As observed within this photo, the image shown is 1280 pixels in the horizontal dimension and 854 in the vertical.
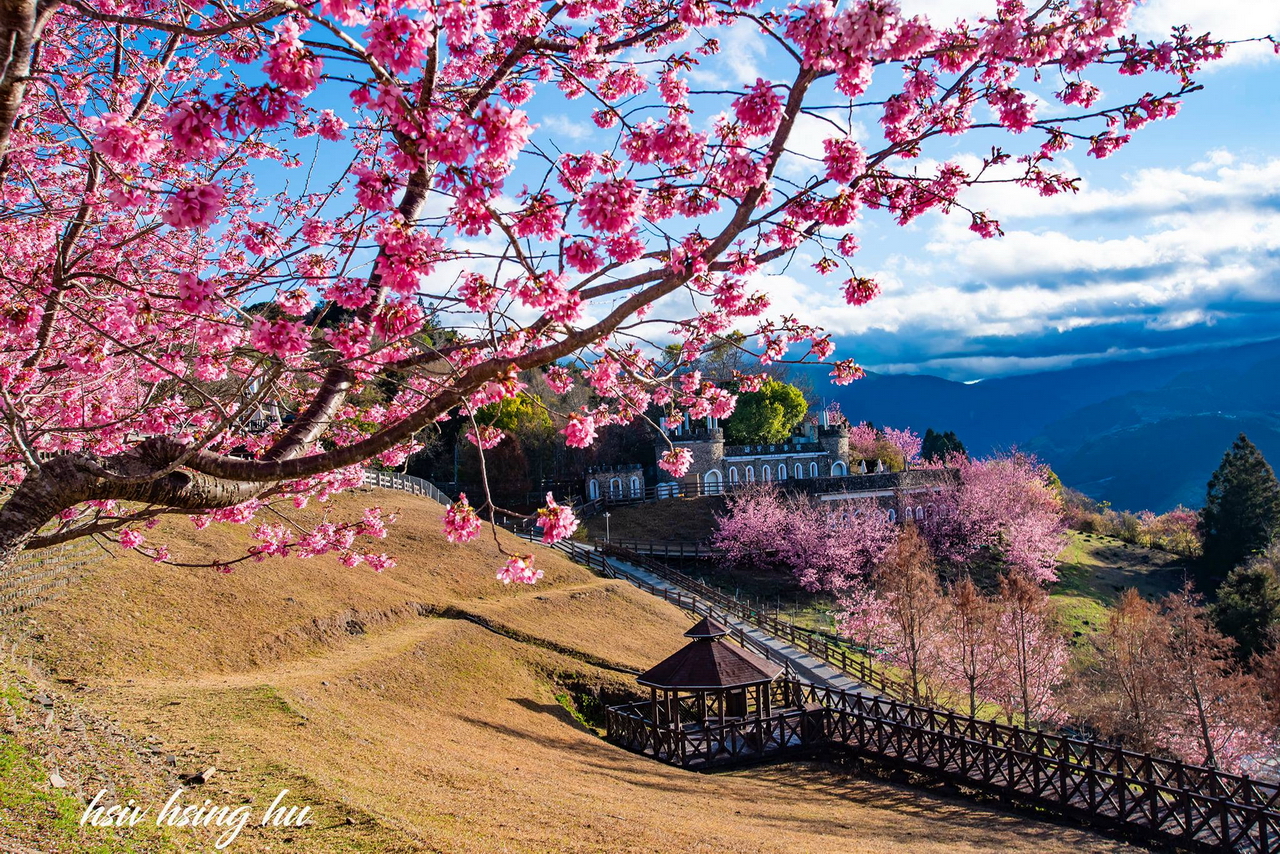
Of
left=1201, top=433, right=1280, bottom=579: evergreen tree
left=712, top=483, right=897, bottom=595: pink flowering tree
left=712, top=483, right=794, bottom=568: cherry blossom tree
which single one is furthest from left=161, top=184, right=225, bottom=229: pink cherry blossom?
left=1201, top=433, right=1280, bottom=579: evergreen tree

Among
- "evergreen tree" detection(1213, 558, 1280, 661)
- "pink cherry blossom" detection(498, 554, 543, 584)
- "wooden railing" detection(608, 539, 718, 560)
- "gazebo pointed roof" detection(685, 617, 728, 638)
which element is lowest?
"evergreen tree" detection(1213, 558, 1280, 661)

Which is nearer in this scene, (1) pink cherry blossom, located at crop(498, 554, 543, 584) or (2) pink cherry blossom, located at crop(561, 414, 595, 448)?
(1) pink cherry blossom, located at crop(498, 554, 543, 584)

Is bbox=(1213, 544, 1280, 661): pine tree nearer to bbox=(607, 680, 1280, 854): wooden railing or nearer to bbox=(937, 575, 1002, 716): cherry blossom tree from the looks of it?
bbox=(937, 575, 1002, 716): cherry blossom tree

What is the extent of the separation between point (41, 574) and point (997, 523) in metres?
47.0

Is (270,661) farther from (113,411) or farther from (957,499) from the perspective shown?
(957,499)

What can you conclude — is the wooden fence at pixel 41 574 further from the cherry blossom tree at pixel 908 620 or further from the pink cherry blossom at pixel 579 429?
the cherry blossom tree at pixel 908 620

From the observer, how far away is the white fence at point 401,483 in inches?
1465

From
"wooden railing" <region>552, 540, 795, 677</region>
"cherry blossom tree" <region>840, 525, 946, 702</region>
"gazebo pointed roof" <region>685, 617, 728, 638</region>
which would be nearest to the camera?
"gazebo pointed roof" <region>685, 617, 728, 638</region>

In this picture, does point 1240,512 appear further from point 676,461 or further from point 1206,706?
point 676,461

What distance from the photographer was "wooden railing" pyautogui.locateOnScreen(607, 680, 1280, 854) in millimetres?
12625

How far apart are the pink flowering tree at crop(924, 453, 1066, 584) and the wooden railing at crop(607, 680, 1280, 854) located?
2906 centimetres

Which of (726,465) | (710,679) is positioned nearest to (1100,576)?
(726,465)

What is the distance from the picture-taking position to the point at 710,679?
1811 cm

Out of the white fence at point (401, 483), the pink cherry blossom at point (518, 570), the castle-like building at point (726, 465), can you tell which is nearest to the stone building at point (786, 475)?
the castle-like building at point (726, 465)
